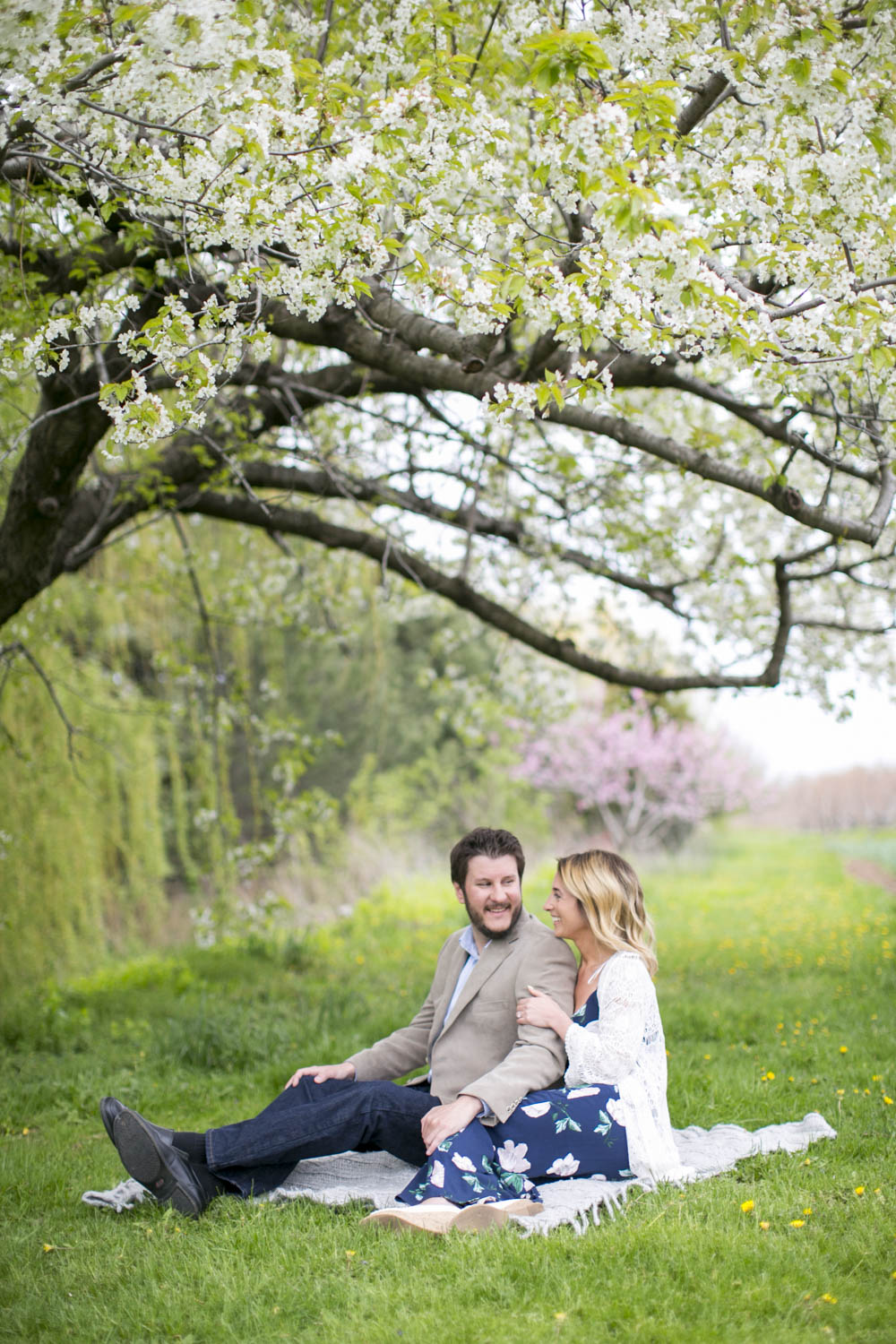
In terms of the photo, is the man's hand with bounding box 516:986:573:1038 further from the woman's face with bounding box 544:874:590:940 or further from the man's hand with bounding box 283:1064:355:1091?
the man's hand with bounding box 283:1064:355:1091

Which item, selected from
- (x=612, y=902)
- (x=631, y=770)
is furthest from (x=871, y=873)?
(x=612, y=902)

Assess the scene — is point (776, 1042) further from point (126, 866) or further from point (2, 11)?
point (126, 866)

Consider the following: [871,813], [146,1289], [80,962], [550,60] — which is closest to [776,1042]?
[146,1289]

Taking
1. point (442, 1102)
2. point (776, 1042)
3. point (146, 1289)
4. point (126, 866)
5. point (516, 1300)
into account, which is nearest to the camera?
point (516, 1300)

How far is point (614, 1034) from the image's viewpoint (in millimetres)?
3168

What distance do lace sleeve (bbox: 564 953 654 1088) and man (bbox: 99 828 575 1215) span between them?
0.09 metres

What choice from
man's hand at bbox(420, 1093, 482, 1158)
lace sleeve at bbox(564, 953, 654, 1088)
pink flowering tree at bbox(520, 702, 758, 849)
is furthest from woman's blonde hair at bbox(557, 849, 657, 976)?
pink flowering tree at bbox(520, 702, 758, 849)

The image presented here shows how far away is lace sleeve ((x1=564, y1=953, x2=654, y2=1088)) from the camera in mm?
3166

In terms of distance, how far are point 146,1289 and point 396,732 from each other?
1350 centimetres

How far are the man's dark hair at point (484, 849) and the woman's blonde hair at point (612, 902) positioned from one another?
0.18m

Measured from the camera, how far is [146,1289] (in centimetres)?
278

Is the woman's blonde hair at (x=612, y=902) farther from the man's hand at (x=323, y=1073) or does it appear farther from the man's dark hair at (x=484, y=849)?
the man's hand at (x=323, y=1073)

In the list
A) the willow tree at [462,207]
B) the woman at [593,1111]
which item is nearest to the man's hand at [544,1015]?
the woman at [593,1111]

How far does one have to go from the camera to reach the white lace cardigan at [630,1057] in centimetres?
317
